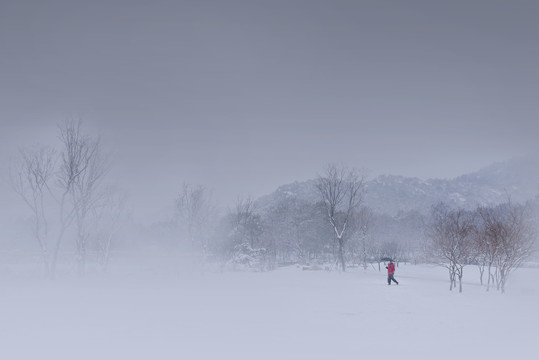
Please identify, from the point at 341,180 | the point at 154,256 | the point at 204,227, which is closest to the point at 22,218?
the point at 154,256

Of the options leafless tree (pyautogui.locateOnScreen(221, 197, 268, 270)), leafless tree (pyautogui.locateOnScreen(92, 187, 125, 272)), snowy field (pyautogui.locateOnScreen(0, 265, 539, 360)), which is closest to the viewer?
snowy field (pyautogui.locateOnScreen(0, 265, 539, 360))

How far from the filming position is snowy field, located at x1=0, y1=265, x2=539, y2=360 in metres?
9.02

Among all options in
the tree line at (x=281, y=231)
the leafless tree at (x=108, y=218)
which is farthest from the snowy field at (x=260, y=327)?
the leafless tree at (x=108, y=218)

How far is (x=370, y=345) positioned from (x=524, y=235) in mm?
19427

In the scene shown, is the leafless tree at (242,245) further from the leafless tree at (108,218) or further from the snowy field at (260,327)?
the snowy field at (260,327)

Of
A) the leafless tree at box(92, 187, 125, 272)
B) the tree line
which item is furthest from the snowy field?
the leafless tree at box(92, 187, 125, 272)

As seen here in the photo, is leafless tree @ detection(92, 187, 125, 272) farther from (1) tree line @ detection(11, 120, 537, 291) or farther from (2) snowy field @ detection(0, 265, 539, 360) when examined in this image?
(2) snowy field @ detection(0, 265, 539, 360)

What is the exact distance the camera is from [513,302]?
1848 centimetres

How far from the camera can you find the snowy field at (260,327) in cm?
902

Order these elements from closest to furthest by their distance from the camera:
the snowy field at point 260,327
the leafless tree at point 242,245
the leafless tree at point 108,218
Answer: the snowy field at point 260,327 < the leafless tree at point 108,218 < the leafless tree at point 242,245

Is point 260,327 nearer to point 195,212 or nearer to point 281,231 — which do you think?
point 195,212

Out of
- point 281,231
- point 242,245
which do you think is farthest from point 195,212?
point 281,231

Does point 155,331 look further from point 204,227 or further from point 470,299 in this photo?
point 204,227

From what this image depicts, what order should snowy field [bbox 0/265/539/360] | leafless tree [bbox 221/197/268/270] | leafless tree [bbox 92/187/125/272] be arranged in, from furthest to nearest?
1. leafless tree [bbox 221/197/268/270]
2. leafless tree [bbox 92/187/125/272]
3. snowy field [bbox 0/265/539/360]
